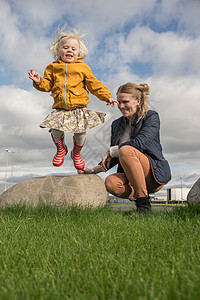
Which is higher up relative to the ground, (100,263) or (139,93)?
(139,93)

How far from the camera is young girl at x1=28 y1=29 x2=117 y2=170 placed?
4992mm

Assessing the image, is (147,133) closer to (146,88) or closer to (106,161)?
(146,88)

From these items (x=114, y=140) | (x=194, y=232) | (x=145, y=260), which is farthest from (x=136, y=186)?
(x=145, y=260)

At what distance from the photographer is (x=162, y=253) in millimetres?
2277

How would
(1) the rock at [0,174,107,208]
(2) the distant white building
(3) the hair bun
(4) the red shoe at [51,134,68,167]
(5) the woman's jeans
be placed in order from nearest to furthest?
(5) the woman's jeans, (3) the hair bun, (1) the rock at [0,174,107,208], (4) the red shoe at [51,134,68,167], (2) the distant white building

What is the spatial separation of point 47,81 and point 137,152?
2.33 meters

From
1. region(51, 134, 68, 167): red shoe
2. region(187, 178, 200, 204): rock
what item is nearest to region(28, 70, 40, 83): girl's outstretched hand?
region(51, 134, 68, 167): red shoe

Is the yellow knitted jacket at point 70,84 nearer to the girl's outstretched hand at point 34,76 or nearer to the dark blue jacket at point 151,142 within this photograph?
the girl's outstretched hand at point 34,76

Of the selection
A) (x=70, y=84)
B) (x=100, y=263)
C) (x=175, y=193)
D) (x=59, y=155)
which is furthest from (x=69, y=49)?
(x=175, y=193)

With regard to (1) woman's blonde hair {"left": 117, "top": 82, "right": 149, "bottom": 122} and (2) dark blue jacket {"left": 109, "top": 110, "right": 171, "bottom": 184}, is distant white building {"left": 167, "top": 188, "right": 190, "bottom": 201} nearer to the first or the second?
(2) dark blue jacket {"left": 109, "top": 110, "right": 171, "bottom": 184}

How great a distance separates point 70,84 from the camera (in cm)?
502

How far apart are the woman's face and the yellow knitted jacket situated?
0.45m

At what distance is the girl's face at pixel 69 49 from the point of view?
5.12m

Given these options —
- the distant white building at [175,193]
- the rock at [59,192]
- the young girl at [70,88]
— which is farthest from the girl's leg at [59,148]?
the distant white building at [175,193]
